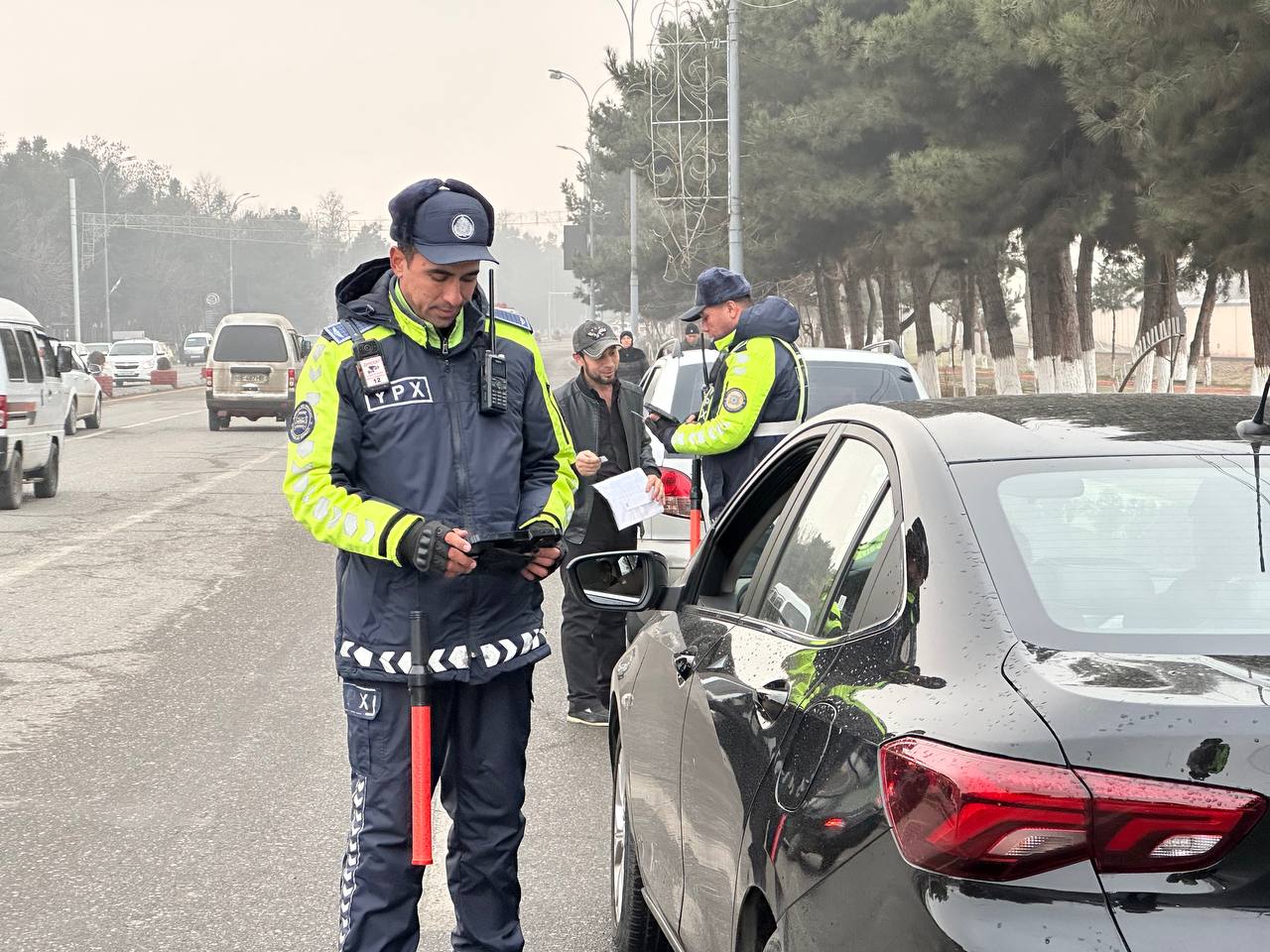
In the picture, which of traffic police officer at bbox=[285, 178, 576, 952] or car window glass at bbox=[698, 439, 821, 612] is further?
car window glass at bbox=[698, 439, 821, 612]

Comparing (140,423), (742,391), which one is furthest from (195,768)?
(140,423)

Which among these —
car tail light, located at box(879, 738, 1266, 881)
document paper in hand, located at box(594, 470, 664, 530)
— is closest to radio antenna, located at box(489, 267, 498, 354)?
car tail light, located at box(879, 738, 1266, 881)

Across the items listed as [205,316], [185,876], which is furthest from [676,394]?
[205,316]

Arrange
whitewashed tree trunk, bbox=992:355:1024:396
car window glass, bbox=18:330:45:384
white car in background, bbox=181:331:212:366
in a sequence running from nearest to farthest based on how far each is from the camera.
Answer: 1. car window glass, bbox=18:330:45:384
2. whitewashed tree trunk, bbox=992:355:1024:396
3. white car in background, bbox=181:331:212:366

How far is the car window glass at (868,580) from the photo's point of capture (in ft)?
8.84

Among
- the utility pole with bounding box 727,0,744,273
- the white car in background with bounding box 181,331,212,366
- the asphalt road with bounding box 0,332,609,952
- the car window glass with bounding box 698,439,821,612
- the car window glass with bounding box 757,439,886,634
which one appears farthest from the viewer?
the white car in background with bounding box 181,331,212,366

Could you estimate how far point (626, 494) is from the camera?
23.5 feet

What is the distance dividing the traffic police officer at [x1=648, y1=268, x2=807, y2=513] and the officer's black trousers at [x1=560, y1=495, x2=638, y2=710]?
18.9 inches

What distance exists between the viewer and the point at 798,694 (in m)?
2.78

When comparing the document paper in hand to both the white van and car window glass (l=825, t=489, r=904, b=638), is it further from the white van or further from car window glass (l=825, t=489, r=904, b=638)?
the white van

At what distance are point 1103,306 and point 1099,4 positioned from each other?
55.7 metres

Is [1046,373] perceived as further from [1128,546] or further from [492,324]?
[1128,546]

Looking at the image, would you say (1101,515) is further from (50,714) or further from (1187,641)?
(50,714)

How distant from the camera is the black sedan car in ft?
6.72
